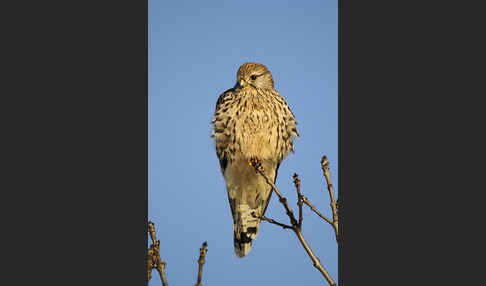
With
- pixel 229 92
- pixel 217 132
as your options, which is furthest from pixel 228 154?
pixel 229 92

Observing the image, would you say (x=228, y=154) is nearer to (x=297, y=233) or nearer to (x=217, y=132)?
(x=217, y=132)

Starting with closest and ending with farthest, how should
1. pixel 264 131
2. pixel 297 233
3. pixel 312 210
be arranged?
1. pixel 297 233
2. pixel 312 210
3. pixel 264 131

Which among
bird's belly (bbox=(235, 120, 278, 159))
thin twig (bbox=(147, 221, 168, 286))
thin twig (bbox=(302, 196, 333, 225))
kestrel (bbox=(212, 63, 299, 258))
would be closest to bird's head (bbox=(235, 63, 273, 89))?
kestrel (bbox=(212, 63, 299, 258))

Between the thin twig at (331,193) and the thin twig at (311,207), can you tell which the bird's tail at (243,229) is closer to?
the thin twig at (311,207)

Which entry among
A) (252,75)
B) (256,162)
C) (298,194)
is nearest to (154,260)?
(298,194)

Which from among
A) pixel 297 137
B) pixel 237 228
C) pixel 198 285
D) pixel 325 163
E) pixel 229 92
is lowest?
pixel 198 285

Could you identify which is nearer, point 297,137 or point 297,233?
point 297,233

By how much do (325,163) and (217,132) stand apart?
3.35 feet

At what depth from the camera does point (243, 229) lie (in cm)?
277

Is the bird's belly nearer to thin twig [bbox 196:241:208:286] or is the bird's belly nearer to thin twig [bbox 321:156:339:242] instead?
thin twig [bbox 321:156:339:242]

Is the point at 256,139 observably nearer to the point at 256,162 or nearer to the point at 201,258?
the point at 256,162

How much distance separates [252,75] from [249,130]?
1.19 ft
